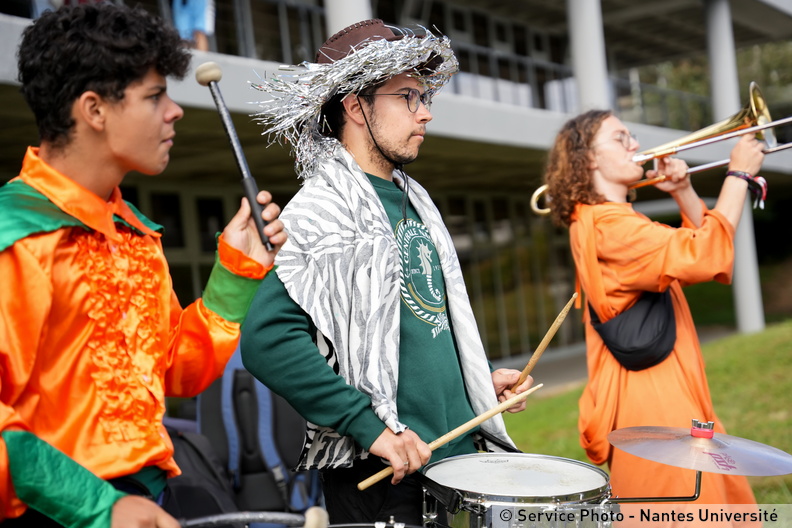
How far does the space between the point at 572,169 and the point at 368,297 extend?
58.3 inches

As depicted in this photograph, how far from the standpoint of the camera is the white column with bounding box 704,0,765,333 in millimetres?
14641

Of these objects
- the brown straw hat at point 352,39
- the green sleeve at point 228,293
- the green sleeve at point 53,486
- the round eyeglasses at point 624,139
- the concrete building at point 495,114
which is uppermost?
the concrete building at point 495,114

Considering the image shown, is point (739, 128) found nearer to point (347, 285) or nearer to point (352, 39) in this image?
point (352, 39)

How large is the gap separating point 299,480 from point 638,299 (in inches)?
79.2

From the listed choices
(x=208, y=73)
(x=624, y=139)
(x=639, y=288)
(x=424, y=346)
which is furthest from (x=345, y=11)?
(x=208, y=73)

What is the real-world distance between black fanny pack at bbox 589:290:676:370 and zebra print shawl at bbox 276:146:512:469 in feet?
3.56

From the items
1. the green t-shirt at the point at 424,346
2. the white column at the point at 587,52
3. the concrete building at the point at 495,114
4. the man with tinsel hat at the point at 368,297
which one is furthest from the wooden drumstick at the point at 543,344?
the white column at the point at 587,52

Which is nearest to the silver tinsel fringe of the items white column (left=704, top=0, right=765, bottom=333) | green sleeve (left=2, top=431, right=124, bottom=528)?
green sleeve (left=2, top=431, right=124, bottom=528)

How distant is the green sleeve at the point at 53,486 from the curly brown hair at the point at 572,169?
92.1 inches

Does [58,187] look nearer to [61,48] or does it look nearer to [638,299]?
[61,48]

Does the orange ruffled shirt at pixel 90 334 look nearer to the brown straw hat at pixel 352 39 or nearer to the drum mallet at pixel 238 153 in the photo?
the drum mallet at pixel 238 153

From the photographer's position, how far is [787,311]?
22438mm

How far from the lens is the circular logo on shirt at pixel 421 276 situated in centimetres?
229

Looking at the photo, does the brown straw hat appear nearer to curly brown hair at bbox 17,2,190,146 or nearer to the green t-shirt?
the green t-shirt
